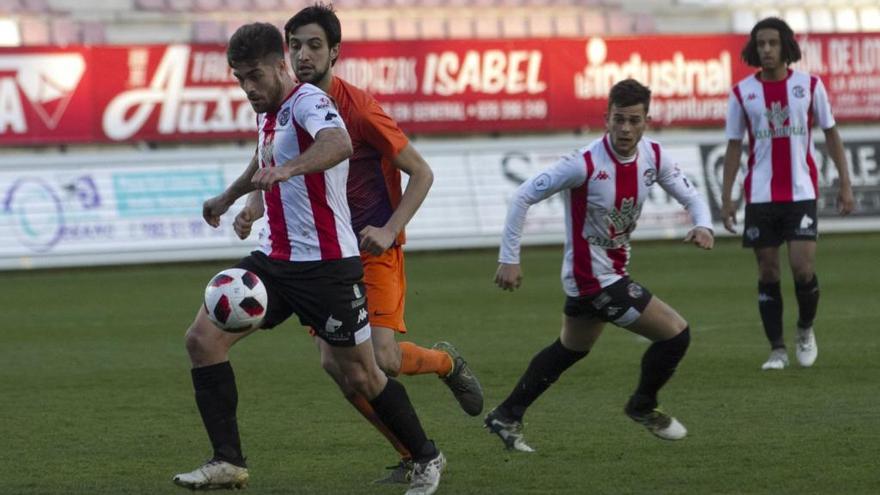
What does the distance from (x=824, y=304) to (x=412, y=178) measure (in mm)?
8184

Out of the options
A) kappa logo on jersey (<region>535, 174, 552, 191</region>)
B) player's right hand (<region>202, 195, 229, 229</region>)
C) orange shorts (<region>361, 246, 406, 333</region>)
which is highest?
player's right hand (<region>202, 195, 229, 229</region>)

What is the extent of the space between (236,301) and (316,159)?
616 millimetres

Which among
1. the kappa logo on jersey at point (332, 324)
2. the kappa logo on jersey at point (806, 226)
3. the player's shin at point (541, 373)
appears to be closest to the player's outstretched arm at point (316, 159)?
the kappa logo on jersey at point (332, 324)

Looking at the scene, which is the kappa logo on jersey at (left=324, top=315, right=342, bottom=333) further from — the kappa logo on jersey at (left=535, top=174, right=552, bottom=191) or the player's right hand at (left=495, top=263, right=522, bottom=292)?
the kappa logo on jersey at (left=535, top=174, right=552, bottom=191)

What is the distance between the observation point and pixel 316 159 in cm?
549

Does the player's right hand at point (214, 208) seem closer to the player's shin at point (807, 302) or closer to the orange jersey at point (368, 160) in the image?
the orange jersey at point (368, 160)

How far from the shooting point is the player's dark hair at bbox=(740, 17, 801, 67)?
9477 mm

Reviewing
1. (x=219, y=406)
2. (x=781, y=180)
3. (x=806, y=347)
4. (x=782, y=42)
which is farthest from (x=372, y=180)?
(x=806, y=347)

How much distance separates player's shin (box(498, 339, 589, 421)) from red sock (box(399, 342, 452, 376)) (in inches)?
12.6

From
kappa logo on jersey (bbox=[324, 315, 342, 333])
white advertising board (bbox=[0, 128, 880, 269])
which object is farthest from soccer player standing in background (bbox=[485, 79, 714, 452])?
white advertising board (bbox=[0, 128, 880, 269])

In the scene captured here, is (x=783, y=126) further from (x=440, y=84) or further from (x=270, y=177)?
(x=440, y=84)

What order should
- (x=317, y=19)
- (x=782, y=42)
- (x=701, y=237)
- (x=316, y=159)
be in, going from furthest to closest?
(x=782, y=42) → (x=701, y=237) → (x=317, y=19) → (x=316, y=159)

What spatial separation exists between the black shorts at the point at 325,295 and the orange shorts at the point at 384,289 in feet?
2.15

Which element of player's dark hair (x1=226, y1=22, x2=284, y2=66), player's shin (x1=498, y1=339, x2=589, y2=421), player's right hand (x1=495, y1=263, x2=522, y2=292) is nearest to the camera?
player's dark hair (x1=226, y1=22, x2=284, y2=66)
